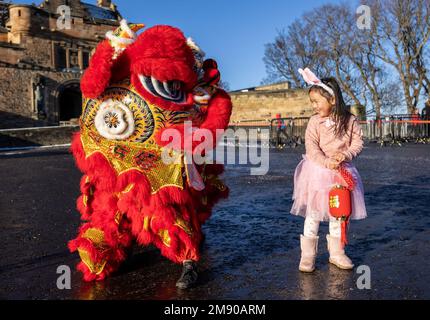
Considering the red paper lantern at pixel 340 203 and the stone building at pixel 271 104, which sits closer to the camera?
the red paper lantern at pixel 340 203

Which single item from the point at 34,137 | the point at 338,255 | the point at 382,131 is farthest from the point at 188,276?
the point at 34,137

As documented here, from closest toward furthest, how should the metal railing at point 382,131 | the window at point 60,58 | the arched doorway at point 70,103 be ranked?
the metal railing at point 382,131 → the window at point 60,58 → the arched doorway at point 70,103

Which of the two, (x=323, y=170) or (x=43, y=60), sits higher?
(x=43, y=60)

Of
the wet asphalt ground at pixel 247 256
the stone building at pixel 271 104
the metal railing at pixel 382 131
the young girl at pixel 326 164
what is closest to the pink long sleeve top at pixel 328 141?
the young girl at pixel 326 164

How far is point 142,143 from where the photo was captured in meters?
2.71

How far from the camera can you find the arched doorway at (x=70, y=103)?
3509cm

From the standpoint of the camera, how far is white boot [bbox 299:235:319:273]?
279 cm

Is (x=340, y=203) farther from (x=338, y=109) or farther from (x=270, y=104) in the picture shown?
(x=270, y=104)

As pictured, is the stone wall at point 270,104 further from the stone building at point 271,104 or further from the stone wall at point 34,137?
the stone wall at point 34,137

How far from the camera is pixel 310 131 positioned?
297 cm

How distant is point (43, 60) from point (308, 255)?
3568 centimetres

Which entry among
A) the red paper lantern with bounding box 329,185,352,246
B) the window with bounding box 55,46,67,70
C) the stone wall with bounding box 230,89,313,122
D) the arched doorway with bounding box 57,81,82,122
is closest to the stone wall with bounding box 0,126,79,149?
the arched doorway with bounding box 57,81,82,122

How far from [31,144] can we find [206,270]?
2172 centimetres
